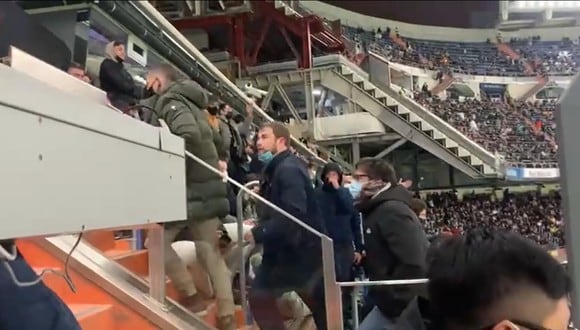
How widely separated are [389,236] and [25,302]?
1.26 m

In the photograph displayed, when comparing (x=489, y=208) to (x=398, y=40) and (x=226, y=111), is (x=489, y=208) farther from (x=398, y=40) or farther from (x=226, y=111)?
(x=398, y=40)

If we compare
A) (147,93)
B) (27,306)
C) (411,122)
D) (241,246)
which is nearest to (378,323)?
(27,306)

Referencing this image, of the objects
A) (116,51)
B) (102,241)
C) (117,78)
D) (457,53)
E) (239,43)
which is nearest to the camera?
(102,241)

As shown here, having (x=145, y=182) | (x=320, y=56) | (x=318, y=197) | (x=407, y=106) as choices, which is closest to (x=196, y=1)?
(x=320, y=56)

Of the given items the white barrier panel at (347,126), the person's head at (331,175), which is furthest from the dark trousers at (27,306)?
the white barrier panel at (347,126)

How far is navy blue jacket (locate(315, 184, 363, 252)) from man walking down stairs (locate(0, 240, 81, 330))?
72.8 inches

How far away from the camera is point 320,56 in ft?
17.1

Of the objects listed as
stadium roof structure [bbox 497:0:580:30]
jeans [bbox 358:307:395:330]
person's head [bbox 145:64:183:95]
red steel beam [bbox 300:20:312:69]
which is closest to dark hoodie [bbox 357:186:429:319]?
jeans [bbox 358:307:395:330]

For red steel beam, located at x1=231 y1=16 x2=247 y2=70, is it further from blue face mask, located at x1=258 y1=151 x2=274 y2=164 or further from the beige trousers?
the beige trousers

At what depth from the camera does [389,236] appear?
1.83 meters

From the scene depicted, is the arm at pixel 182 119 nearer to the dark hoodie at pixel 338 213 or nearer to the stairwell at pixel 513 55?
the dark hoodie at pixel 338 213

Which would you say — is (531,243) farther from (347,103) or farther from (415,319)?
(347,103)

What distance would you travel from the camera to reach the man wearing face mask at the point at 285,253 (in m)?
2.23

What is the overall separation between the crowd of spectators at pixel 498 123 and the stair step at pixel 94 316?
3.28 m
